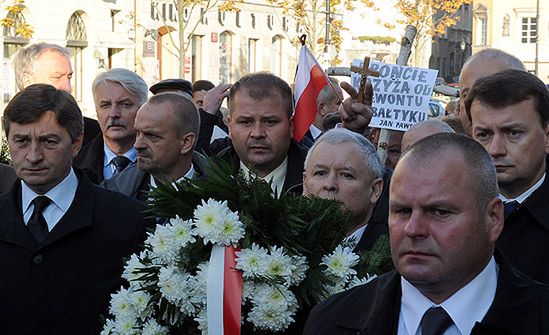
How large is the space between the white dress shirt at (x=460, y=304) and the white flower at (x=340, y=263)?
0.82m

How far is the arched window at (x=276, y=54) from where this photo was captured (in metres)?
56.2

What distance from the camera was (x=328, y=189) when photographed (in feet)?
18.9

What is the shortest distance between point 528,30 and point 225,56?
38617mm

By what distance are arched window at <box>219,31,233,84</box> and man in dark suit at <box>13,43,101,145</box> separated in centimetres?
4206

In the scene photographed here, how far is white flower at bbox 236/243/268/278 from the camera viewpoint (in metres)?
4.53

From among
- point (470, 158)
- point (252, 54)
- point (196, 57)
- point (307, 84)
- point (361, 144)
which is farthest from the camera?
point (252, 54)

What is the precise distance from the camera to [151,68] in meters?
41.6

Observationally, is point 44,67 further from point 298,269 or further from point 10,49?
point 10,49

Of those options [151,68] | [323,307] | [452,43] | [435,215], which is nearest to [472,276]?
[435,215]

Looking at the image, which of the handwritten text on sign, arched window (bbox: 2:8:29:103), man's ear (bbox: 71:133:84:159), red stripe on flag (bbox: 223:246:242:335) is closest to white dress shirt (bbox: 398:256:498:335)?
red stripe on flag (bbox: 223:246:242:335)

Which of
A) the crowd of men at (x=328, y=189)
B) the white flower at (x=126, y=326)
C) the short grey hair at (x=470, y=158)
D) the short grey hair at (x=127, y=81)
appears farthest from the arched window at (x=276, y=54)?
the short grey hair at (x=470, y=158)

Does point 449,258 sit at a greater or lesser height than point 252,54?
greater

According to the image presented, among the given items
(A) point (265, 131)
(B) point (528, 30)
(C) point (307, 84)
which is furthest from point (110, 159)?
(B) point (528, 30)

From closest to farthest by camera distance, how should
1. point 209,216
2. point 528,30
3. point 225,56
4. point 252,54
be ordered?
1. point 209,216
2. point 225,56
3. point 252,54
4. point 528,30
